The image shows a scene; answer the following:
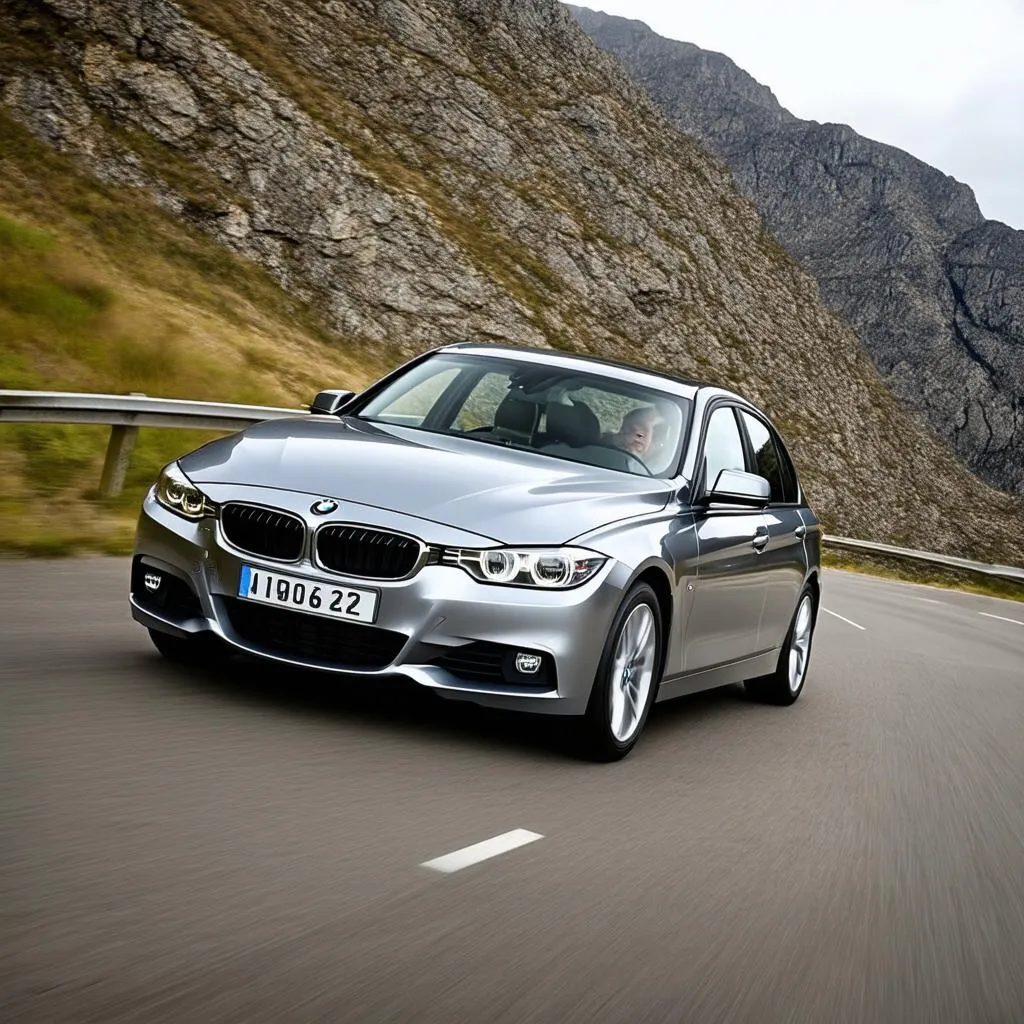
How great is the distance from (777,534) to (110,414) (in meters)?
6.22

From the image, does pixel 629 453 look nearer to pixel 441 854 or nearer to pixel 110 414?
pixel 441 854

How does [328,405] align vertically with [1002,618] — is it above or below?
above

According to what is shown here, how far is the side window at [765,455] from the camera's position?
7.95m

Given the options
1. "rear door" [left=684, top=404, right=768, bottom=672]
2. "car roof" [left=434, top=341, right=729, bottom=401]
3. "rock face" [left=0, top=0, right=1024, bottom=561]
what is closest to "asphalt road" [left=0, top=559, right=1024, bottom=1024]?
"rear door" [left=684, top=404, right=768, bottom=672]

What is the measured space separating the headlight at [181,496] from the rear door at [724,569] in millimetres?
2127

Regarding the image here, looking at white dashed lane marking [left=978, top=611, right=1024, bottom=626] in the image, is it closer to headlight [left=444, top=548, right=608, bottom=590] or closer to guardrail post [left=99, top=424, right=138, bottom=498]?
guardrail post [left=99, top=424, right=138, bottom=498]

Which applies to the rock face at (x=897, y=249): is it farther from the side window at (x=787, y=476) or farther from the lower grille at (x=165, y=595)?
the lower grille at (x=165, y=595)

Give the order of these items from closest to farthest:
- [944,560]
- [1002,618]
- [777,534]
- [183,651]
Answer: [183,651] < [777,534] < [1002,618] < [944,560]

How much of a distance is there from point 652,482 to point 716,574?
0.56 meters

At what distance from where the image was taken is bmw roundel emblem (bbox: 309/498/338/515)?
535cm

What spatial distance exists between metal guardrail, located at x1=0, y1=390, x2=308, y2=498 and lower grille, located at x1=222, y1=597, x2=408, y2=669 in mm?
6434

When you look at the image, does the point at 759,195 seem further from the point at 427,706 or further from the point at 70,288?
the point at 427,706

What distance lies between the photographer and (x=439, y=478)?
569 centimetres

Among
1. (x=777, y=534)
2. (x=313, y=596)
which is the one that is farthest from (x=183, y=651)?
(x=777, y=534)
